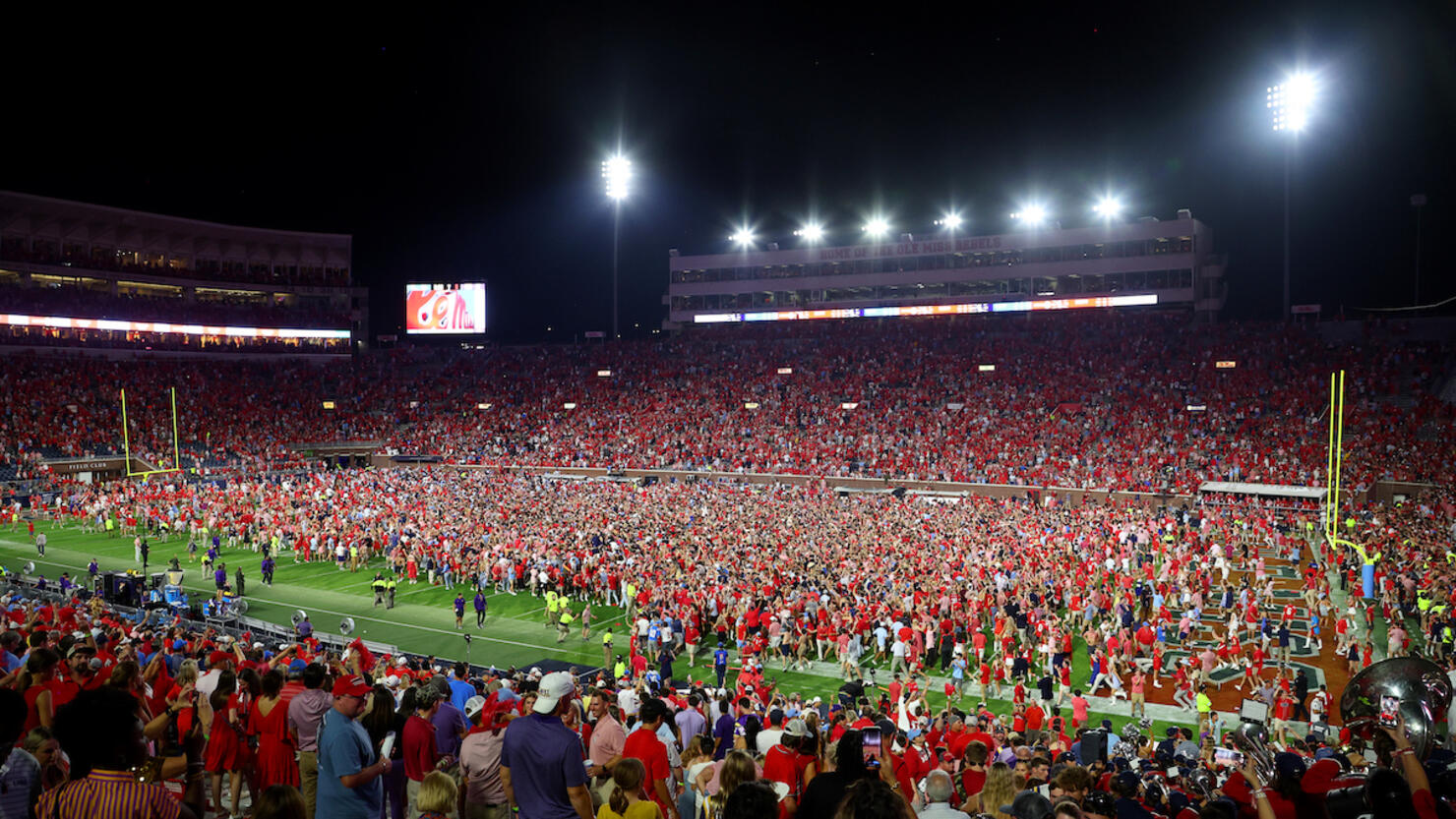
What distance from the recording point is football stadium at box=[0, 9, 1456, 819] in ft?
18.3

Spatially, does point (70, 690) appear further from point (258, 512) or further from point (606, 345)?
point (606, 345)

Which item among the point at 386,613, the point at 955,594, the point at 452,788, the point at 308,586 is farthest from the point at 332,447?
the point at 452,788

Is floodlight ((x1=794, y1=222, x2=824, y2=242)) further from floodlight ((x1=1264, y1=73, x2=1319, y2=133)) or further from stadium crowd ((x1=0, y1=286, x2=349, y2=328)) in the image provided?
stadium crowd ((x1=0, y1=286, x2=349, y2=328))

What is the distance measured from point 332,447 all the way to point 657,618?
38480 millimetres

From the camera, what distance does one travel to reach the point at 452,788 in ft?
14.2

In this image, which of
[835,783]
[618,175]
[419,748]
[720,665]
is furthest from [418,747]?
[618,175]

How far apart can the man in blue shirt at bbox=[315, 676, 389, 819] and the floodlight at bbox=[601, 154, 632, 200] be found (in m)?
58.6

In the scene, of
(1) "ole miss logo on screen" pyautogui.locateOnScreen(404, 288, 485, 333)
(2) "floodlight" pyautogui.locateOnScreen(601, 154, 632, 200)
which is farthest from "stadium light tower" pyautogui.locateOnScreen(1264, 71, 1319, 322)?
(1) "ole miss logo on screen" pyautogui.locateOnScreen(404, 288, 485, 333)

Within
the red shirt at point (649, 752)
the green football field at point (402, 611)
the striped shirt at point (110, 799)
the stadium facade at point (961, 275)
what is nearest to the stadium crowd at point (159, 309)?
the green football field at point (402, 611)

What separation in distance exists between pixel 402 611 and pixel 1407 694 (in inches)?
826

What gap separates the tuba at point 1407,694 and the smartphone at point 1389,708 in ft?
0.23

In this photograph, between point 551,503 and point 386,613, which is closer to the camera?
point 386,613

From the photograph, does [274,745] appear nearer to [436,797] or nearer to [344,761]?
[344,761]

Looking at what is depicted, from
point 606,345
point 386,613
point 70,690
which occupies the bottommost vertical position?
point 386,613
